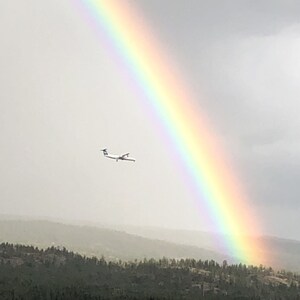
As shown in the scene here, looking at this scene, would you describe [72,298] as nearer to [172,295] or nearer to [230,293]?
[172,295]

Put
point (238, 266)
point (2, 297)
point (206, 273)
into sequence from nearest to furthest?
1. point (2, 297)
2. point (206, 273)
3. point (238, 266)

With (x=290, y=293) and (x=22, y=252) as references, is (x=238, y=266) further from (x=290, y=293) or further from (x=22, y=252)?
(x=22, y=252)

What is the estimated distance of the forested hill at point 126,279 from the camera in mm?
96938

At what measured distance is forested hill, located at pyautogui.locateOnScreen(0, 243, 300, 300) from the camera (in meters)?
96.9

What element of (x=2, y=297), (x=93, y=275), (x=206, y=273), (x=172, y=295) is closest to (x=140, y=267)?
(x=206, y=273)

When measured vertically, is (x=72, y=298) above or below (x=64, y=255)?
below

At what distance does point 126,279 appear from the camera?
427 ft

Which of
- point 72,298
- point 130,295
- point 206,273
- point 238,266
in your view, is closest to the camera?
point 72,298

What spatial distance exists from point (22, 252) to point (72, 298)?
74.5 m

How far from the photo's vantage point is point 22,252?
15900 centimetres

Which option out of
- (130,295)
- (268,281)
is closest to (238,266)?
(268,281)

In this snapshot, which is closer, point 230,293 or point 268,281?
point 230,293

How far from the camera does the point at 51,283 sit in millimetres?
104812

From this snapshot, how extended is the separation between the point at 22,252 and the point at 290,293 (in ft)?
234
